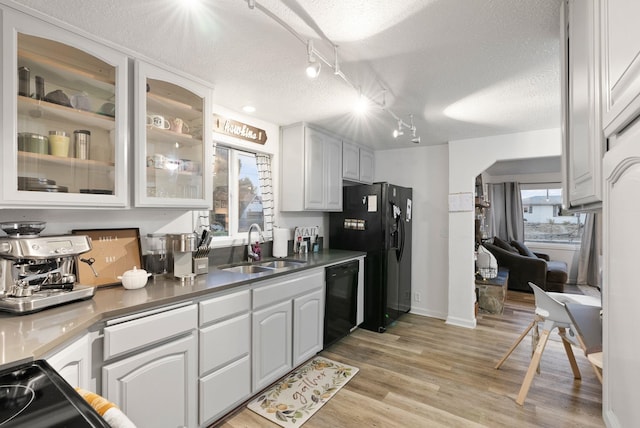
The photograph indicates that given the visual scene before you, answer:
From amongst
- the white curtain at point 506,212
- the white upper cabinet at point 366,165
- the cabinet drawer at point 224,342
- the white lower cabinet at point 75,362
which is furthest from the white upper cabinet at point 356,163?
the white curtain at point 506,212

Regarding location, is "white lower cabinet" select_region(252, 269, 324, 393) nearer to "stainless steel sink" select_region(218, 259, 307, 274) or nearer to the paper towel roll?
"stainless steel sink" select_region(218, 259, 307, 274)

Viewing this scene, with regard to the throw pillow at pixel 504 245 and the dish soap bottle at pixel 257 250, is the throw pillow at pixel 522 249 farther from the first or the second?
the dish soap bottle at pixel 257 250

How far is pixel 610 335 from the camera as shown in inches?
26.2

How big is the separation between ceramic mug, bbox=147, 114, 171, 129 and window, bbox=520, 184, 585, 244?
23.0ft

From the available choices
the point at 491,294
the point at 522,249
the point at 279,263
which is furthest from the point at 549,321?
the point at 522,249

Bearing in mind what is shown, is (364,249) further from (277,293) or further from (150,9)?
(150,9)

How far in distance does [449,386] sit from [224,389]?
1720mm

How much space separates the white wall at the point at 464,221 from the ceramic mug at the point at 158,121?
3.12m

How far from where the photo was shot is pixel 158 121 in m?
2.00

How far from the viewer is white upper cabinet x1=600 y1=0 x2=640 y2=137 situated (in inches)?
23.7

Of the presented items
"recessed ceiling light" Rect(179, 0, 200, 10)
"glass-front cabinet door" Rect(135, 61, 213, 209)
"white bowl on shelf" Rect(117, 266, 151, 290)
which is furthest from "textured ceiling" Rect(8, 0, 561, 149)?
"white bowl on shelf" Rect(117, 266, 151, 290)

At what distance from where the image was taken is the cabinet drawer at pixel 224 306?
1.84 m

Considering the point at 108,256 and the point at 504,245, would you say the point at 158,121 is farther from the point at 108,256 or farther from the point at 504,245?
the point at 504,245

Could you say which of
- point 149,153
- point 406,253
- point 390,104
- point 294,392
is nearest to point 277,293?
point 294,392
